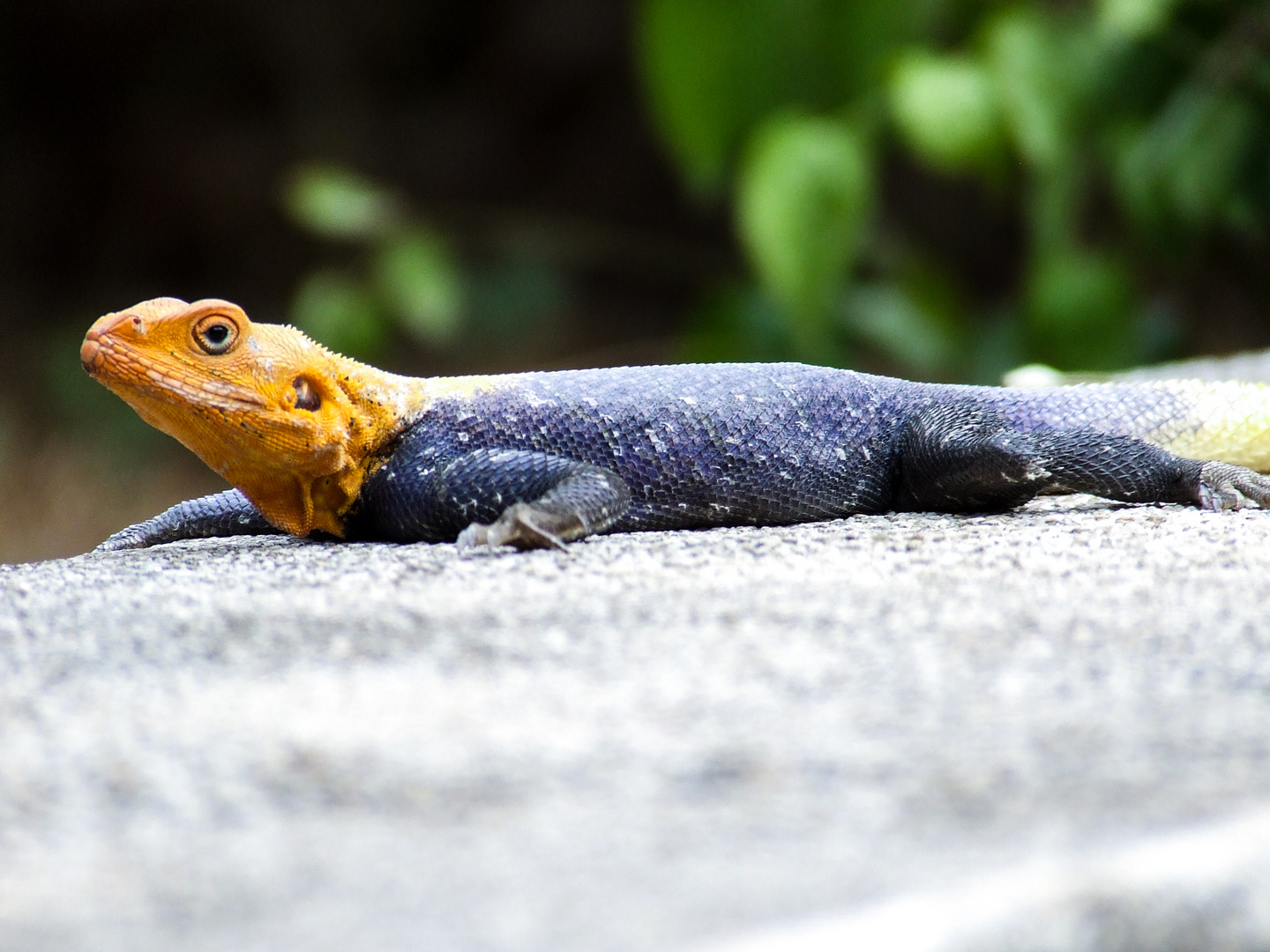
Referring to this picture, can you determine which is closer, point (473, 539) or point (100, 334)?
point (473, 539)

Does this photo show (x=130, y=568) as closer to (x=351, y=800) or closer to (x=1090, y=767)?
(x=351, y=800)

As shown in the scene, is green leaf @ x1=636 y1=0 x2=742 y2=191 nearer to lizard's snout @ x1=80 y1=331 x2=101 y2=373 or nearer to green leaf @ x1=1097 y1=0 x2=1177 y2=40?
green leaf @ x1=1097 y1=0 x2=1177 y2=40

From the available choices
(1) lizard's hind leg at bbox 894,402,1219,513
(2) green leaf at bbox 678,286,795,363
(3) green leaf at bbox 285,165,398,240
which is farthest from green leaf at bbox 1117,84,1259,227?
(3) green leaf at bbox 285,165,398,240

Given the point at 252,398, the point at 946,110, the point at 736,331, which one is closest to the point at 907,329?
the point at 736,331

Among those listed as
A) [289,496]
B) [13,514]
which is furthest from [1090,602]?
[13,514]

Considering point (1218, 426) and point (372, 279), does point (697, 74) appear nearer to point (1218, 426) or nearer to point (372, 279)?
point (372, 279)

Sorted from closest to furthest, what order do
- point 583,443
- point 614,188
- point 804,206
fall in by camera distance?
point 583,443, point 804,206, point 614,188
